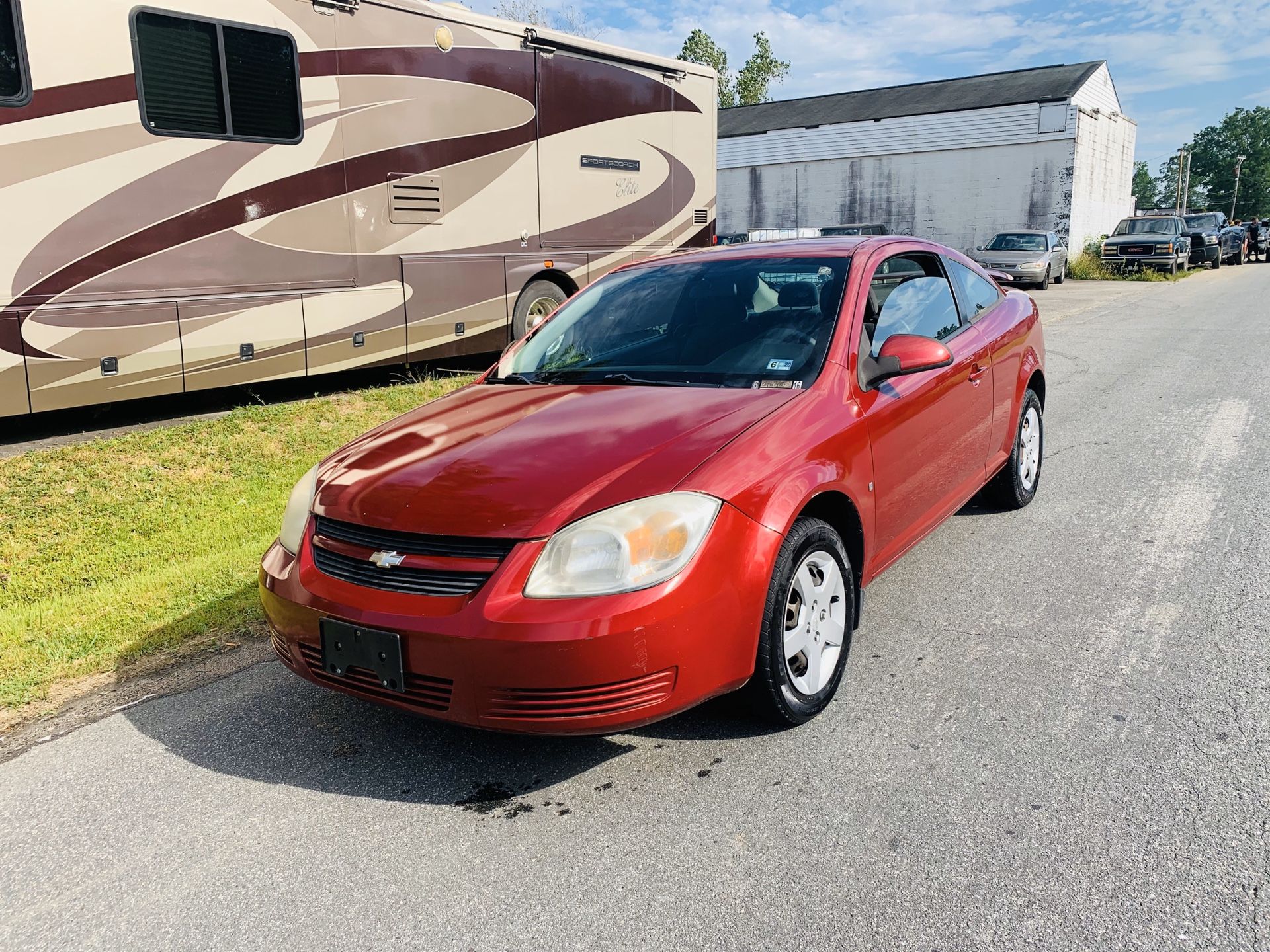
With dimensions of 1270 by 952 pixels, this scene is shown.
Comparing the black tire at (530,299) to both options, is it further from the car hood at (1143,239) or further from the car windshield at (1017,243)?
the car hood at (1143,239)

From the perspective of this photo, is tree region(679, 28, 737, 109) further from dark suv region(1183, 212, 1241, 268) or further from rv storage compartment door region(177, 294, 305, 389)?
rv storage compartment door region(177, 294, 305, 389)

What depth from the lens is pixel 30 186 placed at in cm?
663

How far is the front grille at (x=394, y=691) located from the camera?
2758 millimetres

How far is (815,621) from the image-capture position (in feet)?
10.8

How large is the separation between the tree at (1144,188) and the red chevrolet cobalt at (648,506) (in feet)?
576

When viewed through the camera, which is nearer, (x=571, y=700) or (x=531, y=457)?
(x=571, y=700)

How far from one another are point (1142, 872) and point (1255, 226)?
53.9 m

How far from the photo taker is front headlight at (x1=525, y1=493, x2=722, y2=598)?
2684 millimetres

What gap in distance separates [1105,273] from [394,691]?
33.7 metres

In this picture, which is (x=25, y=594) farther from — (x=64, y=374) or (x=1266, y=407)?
(x=1266, y=407)

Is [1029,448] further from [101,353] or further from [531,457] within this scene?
[101,353]

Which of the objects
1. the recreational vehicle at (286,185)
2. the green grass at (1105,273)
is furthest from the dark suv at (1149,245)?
the recreational vehicle at (286,185)

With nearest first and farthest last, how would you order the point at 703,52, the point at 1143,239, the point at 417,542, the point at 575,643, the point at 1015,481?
the point at 575,643
the point at 417,542
the point at 1015,481
the point at 1143,239
the point at 703,52

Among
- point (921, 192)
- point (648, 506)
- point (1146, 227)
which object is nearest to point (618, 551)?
point (648, 506)
